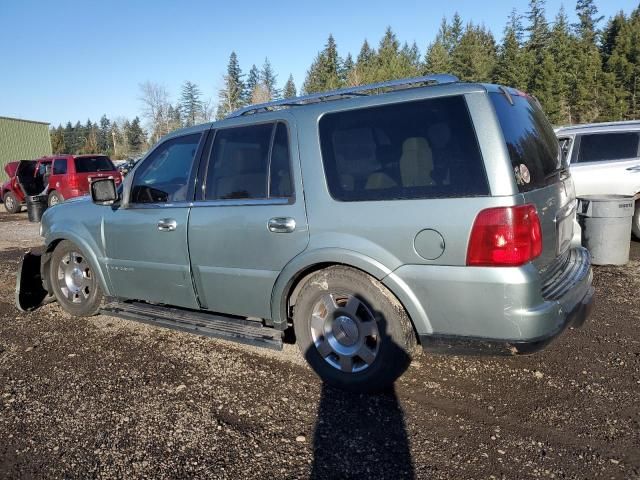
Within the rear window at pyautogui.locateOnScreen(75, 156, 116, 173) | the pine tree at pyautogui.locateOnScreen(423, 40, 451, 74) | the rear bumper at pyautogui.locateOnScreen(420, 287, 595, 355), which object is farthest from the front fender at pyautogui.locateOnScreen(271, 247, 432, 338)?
the pine tree at pyautogui.locateOnScreen(423, 40, 451, 74)

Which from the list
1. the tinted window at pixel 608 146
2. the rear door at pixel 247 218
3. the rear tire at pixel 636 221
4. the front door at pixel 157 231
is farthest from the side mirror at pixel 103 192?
the rear tire at pixel 636 221

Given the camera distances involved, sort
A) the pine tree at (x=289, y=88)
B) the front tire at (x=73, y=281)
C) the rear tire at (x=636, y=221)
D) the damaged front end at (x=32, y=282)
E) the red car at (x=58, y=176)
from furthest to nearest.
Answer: the pine tree at (x=289, y=88) → the red car at (x=58, y=176) → the rear tire at (x=636, y=221) → the damaged front end at (x=32, y=282) → the front tire at (x=73, y=281)

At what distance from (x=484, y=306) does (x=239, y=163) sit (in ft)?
6.94

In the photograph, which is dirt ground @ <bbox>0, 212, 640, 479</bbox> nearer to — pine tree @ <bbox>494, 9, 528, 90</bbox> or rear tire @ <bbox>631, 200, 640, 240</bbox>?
rear tire @ <bbox>631, 200, 640, 240</bbox>

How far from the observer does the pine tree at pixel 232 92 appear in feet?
220

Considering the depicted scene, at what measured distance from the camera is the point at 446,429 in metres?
2.94

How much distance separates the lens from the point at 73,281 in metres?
5.25

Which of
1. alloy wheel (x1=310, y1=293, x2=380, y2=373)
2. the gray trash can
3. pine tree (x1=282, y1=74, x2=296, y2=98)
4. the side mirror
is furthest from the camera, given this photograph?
pine tree (x1=282, y1=74, x2=296, y2=98)

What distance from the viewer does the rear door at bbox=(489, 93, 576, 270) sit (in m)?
2.90

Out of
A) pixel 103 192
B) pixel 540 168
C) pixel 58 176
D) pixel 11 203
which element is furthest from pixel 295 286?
pixel 11 203

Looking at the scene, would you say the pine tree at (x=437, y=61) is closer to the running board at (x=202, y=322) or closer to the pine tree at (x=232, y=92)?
the pine tree at (x=232, y=92)

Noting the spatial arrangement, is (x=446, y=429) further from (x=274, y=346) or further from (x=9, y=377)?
(x=9, y=377)

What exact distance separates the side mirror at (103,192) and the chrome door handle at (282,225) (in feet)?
6.28

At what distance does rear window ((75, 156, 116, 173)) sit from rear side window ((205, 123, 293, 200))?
44.6 ft
